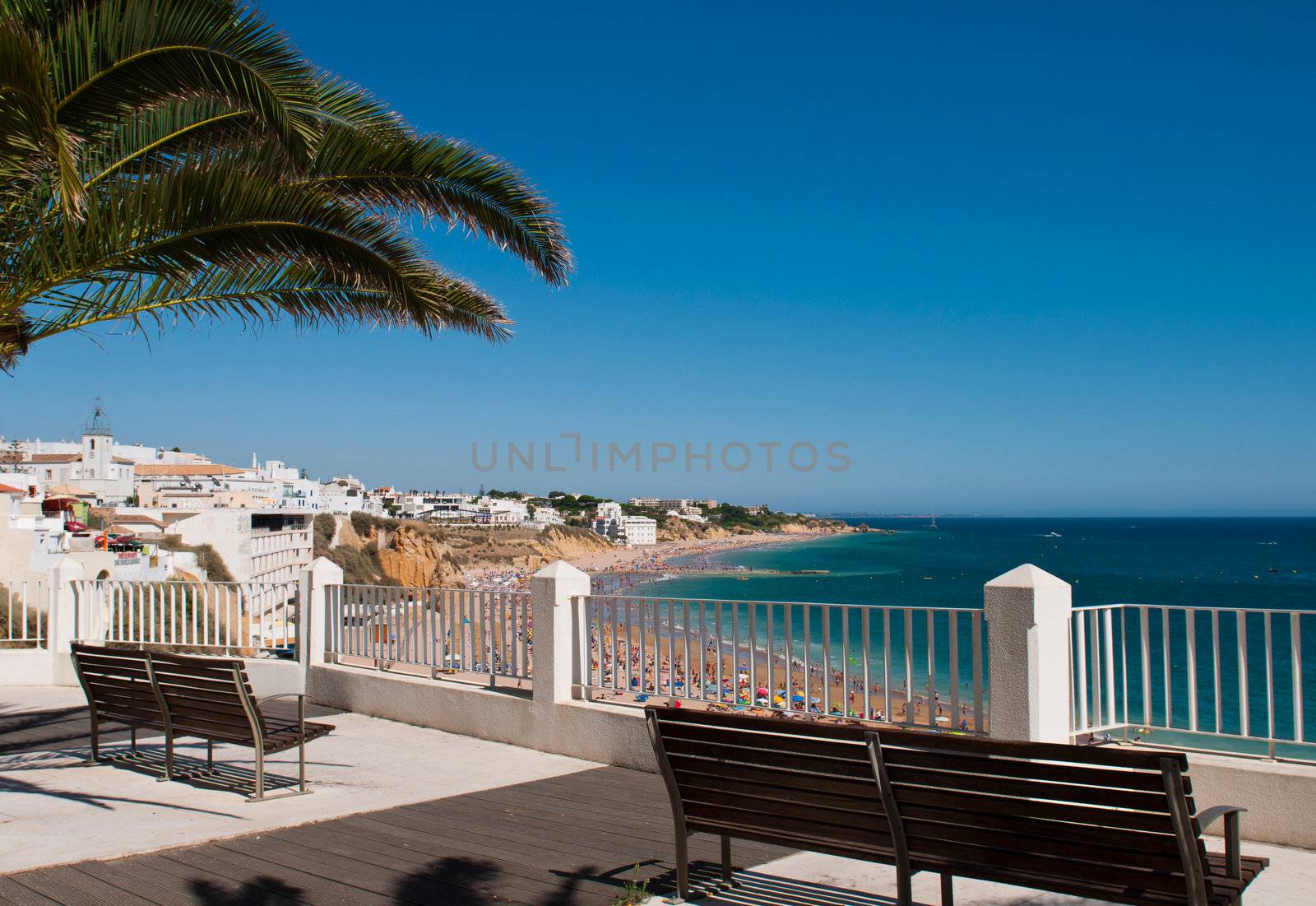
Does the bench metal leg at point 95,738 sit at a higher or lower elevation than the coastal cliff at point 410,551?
higher

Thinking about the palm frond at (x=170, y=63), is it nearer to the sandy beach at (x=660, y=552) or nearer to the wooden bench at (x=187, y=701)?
the wooden bench at (x=187, y=701)

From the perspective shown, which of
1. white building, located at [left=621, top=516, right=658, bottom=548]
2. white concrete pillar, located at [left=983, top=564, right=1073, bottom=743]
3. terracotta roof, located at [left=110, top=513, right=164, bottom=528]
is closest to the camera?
white concrete pillar, located at [left=983, top=564, right=1073, bottom=743]

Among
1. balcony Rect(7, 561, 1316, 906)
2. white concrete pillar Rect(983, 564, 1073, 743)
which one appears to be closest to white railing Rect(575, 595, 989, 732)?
balcony Rect(7, 561, 1316, 906)

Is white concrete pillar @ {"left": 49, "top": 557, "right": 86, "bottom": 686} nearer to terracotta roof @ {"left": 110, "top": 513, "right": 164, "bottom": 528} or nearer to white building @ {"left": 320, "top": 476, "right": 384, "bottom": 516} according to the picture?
terracotta roof @ {"left": 110, "top": 513, "right": 164, "bottom": 528}

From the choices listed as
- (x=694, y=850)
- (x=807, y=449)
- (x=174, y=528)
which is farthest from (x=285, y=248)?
(x=807, y=449)

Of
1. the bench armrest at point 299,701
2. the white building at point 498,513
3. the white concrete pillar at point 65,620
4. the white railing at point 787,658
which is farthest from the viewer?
the white building at point 498,513

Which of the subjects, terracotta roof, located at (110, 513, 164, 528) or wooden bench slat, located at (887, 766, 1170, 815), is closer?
wooden bench slat, located at (887, 766, 1170, 815)

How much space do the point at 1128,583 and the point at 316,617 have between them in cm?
7741

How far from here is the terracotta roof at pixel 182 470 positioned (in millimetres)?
95562

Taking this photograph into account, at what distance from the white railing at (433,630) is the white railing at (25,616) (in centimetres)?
405

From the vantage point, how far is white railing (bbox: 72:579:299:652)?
10.3 meters

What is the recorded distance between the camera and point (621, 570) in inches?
4058

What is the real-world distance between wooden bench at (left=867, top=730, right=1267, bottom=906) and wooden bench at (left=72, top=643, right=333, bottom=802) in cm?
351

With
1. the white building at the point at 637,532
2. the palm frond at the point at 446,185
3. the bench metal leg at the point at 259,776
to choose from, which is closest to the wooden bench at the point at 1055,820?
the bench metal leg at the point at 259,776
